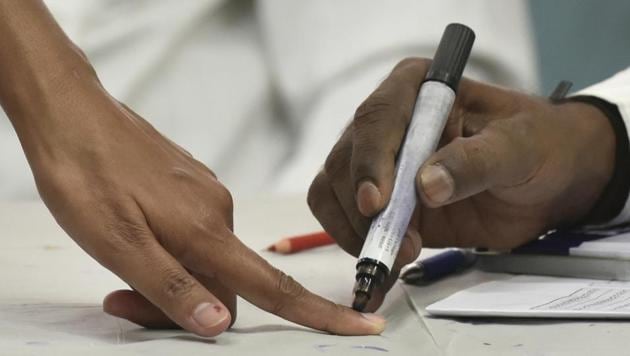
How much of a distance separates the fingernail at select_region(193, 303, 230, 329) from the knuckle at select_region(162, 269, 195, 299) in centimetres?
1

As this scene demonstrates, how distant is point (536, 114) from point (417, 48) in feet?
2.20

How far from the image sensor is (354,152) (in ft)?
2.06

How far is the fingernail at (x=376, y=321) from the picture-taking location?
21.4 inches

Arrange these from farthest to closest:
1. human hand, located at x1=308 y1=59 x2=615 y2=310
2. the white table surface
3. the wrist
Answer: the wrist < human hand, located at x1=308 y1=59 x2=615 y2=310 < the white table surface

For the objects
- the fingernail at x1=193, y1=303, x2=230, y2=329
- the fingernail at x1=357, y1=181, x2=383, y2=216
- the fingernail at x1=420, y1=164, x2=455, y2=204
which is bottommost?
the fingernail at x1=193, y1=303, x2=230, y2=329

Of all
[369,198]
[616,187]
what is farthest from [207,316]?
[616,187]

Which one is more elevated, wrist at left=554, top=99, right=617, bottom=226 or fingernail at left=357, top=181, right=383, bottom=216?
wrist at left=554, top=99, right=617, bottom=226

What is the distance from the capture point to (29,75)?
0.54 meters

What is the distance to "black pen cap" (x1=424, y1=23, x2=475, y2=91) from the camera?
65cm

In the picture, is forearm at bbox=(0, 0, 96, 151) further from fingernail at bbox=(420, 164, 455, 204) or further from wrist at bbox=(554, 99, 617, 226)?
wrist at bbox=(554, 99, 617, 226)

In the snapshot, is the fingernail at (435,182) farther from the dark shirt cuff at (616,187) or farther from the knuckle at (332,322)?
the dark shirt cuff at (616,187)

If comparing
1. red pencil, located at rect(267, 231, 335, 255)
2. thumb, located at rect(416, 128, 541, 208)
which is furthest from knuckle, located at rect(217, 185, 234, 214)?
red pencil, located at rect(267, 231, 335, 255)

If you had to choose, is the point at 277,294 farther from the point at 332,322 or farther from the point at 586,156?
the point at 586,156

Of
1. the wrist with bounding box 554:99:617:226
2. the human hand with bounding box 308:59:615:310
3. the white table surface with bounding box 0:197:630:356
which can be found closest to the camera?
the white table surface with bounding box 0:197:630:356
